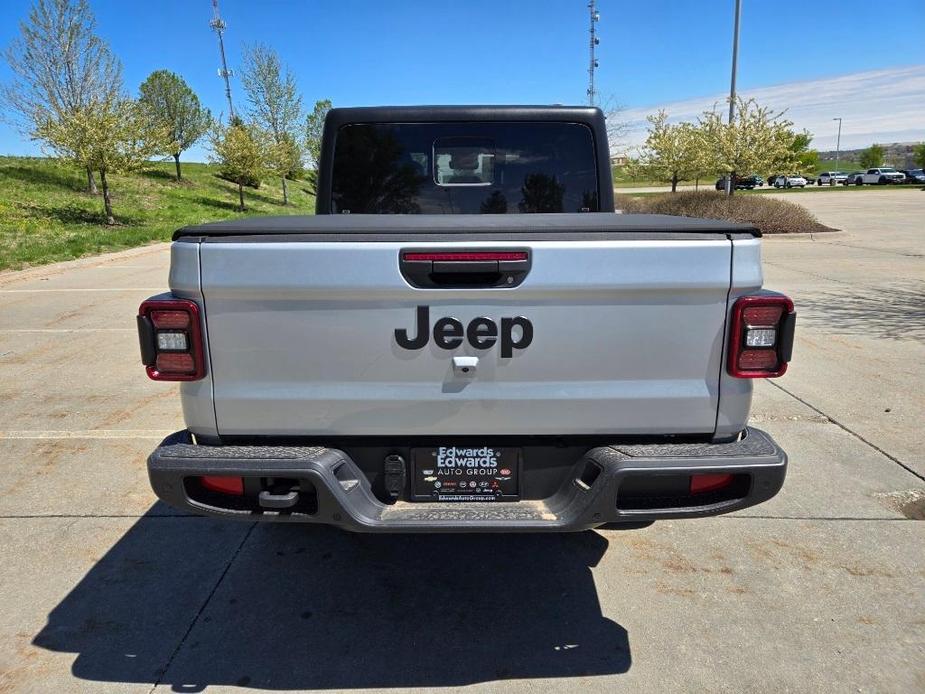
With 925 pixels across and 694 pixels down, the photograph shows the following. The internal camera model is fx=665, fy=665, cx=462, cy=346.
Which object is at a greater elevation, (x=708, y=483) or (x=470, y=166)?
(x=470, y=166)

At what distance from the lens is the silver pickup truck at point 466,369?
226 centimetres

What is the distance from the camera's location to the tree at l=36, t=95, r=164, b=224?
20078mm

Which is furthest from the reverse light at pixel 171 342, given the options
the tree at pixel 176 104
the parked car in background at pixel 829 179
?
the parked car in background at pixel 829 179

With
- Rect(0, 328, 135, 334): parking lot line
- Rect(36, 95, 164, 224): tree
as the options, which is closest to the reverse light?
Rect(0, 328, 135, 334): parking lot line

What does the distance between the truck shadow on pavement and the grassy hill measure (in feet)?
43.9

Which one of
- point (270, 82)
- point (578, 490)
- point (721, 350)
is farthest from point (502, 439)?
point (270, 82)

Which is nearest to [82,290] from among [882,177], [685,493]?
[685,493]

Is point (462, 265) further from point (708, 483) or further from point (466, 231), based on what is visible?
point (708, 483)

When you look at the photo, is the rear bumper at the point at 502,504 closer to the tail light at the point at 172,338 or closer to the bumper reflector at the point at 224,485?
the bumper reflector at the point at 224,485

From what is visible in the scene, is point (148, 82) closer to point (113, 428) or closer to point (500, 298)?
point (113, 428)

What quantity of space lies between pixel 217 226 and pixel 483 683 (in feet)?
6.33

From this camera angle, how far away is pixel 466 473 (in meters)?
2.49

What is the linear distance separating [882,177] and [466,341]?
81619mm

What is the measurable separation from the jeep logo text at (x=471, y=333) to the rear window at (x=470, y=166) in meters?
1.94
